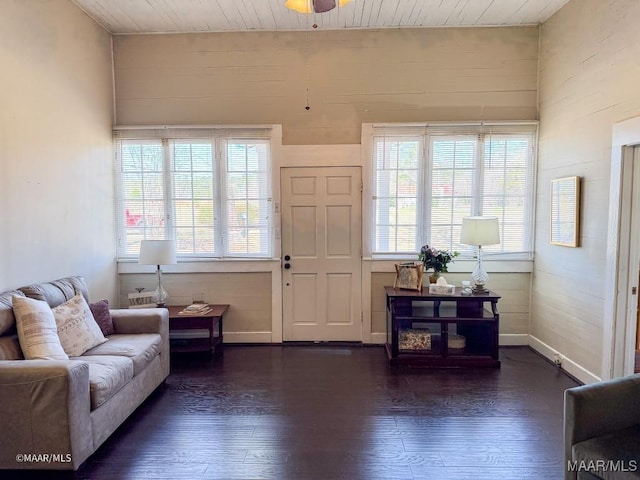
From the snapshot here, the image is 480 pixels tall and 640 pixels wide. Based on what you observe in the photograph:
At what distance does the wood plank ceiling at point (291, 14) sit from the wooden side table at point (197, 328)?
3019 millimetres

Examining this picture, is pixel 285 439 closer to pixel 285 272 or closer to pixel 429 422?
pixel 429 422

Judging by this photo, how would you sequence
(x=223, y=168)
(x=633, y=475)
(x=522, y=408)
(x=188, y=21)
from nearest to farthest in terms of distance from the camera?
(x=633, y=475) → (x=522, y=408) → (x=188, y=21) → (x=223, y=168)

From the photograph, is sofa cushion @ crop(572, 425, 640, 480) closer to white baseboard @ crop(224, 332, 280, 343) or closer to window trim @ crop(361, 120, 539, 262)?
window trim @ crop(361, 120, 539, 262)

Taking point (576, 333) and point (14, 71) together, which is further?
Result: point (576, 333)

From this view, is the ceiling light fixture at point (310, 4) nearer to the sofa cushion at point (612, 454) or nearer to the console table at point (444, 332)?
the console table at point (444, 332)

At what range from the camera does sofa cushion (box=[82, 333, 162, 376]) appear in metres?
2.79

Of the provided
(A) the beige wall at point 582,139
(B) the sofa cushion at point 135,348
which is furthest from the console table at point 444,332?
(B) the sofa cushion at point 135,348

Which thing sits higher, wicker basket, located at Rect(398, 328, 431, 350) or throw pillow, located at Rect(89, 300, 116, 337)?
throw pillow, located at Rect(89, 300, 116, 337)

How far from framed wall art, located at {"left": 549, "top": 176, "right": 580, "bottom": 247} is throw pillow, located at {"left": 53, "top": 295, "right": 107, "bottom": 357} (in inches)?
162

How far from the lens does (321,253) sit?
4.37 meters

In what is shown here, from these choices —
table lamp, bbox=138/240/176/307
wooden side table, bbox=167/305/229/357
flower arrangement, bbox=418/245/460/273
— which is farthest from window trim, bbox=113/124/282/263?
flower arrangement, bbox=418/245/460/273

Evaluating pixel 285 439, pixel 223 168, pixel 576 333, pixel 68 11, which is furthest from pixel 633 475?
pixel 68 11

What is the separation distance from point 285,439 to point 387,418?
2.52ft

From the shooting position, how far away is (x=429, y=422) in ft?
9.00
